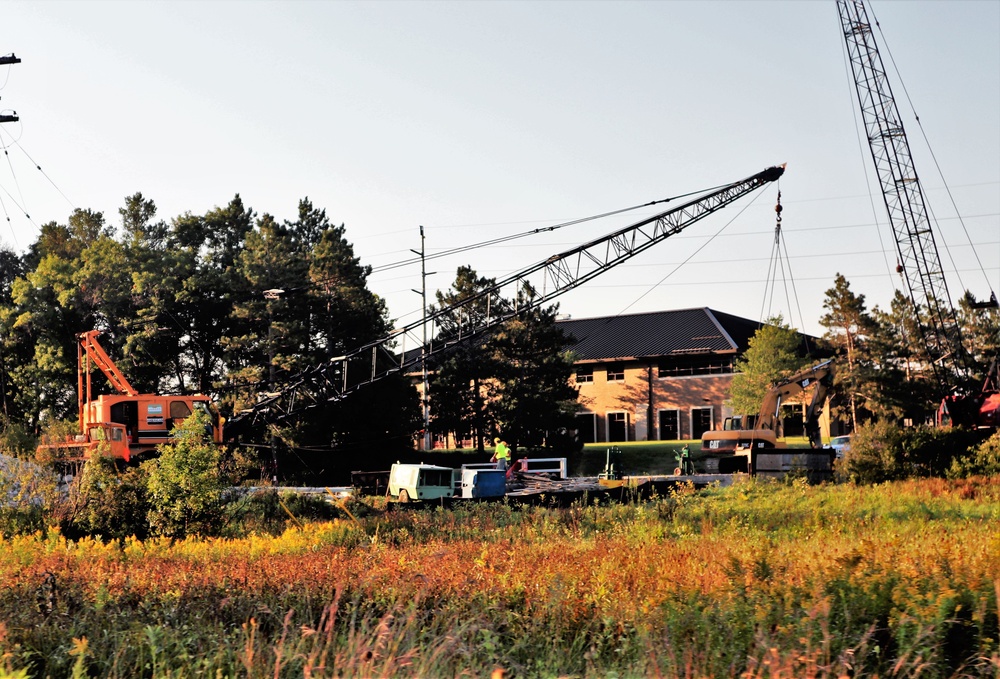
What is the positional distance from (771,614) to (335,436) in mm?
42750

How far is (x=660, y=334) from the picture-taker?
7600 cm

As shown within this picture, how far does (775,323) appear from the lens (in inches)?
2473

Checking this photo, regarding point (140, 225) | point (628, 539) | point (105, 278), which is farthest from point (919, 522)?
point (140, 225)

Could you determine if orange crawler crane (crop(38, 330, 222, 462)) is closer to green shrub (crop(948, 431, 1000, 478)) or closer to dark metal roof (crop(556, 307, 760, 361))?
green shrub (crop(948, 431, 1000, 478))

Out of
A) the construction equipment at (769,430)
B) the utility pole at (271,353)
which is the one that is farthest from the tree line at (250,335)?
the construction equipment at (769,430)

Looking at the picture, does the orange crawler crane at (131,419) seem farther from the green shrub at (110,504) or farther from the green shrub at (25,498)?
the green shrub at (110,504)

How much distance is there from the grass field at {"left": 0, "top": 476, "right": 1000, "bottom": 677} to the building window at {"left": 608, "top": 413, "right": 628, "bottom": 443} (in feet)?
199

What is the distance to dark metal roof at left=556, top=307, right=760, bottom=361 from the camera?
7294cm

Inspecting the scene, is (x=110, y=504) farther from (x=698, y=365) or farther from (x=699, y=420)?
(x=698, y=365)

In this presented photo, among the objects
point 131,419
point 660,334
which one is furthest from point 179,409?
point 660,334

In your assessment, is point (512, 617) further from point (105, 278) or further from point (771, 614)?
point (105, 278)

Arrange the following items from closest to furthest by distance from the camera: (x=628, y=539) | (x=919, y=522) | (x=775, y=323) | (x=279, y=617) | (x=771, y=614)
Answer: (x=771, y=614), (x=279, y=617), (x=628, y=539), (x=919, y=522), (x=775, y=323)

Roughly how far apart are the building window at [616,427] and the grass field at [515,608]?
60.5 metres

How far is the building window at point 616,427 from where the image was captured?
74.7 m
